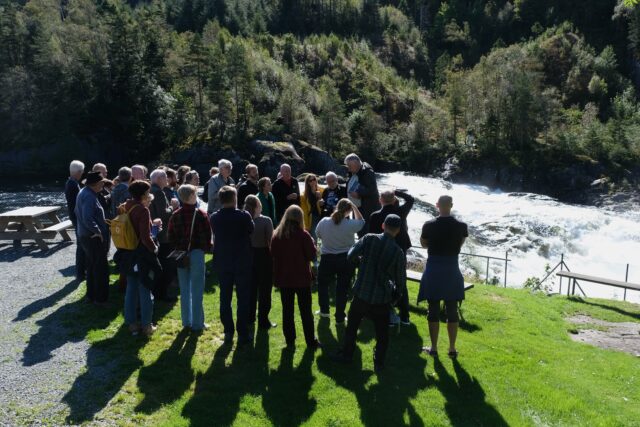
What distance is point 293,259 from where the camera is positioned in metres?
6.52

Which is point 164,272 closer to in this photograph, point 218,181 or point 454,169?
point 218,181

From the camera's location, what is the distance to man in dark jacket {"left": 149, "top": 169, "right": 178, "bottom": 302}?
337 inches

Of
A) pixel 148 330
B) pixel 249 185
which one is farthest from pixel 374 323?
pixel 249 185

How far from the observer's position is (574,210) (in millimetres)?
28125

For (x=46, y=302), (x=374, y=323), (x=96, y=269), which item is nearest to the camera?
(x=374, y=323)

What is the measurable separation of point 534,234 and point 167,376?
21467 millimetres

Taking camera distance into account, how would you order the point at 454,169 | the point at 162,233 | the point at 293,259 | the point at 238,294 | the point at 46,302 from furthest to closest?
1. the point at 454,169
2. the point at 46,302
3. the point at 162,233
4. the point at 238,294
5. the point at 293,259

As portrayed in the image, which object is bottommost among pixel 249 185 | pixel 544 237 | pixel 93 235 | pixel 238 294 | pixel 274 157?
pixel 544 237

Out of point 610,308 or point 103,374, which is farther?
point 610,308

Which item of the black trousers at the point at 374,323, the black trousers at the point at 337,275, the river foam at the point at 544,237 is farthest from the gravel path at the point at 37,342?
the river foam at the point at 544,237

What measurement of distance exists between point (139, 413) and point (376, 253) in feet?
10.6

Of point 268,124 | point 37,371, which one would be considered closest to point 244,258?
point 37,371

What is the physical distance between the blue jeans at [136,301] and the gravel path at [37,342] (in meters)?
0.75

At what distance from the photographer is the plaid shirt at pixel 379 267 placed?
5988mm
